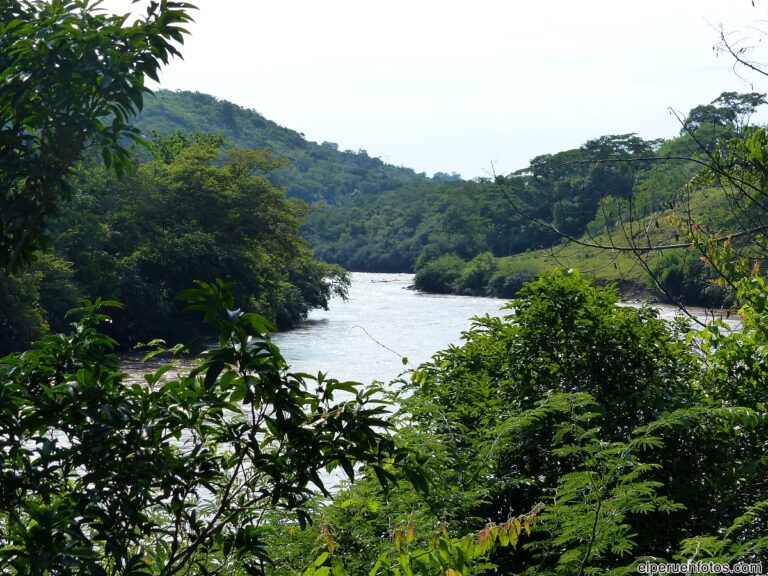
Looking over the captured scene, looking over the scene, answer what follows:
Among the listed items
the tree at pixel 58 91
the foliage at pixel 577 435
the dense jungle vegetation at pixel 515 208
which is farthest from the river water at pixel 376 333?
the tree at pixel 58 91

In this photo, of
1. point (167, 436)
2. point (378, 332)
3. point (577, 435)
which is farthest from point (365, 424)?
point (378, 332)

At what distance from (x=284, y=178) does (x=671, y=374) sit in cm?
13031

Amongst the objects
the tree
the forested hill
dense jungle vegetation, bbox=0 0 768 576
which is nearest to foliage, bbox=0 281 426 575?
dense jungle vegetation, bbox=0 0 768 576

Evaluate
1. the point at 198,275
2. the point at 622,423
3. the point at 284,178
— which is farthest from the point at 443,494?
the point at 284,178

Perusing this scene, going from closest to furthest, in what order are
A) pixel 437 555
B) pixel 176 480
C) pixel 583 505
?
pixel 176 480
pixel 437 555
pixel 583 505

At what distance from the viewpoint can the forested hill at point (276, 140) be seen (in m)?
137

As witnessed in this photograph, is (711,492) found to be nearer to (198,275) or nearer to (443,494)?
(443,494)

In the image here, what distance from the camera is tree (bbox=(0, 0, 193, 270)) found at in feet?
9.30

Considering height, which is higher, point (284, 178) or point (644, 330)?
point (284, 178)

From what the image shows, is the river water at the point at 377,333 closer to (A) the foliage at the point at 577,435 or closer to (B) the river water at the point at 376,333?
(B) the river water at the point at 376,333

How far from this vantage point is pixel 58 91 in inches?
114

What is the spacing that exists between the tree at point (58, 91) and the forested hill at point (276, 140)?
425 feet

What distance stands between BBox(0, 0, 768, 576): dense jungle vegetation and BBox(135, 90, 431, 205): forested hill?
416 ft

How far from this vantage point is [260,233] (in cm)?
3212
